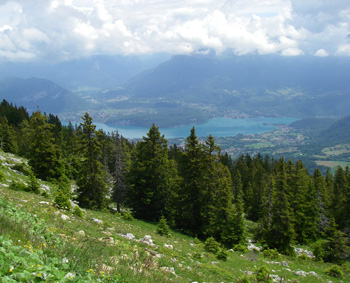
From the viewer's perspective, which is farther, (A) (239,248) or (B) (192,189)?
(B) (192,189)

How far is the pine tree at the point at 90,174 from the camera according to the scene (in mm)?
26219

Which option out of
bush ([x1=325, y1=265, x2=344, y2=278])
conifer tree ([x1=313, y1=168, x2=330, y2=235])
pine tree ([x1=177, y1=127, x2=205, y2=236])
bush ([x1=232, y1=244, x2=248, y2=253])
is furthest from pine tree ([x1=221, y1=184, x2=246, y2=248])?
conifer tree ([x1=313, y1=168, x2=330, y2=235])

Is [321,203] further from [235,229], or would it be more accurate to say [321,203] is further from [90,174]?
[90,174]

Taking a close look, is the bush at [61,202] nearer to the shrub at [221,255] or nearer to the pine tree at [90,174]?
the pine tree at [90,174]

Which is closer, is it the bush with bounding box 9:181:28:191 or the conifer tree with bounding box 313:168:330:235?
the bush with bounding box 9:181:28:191

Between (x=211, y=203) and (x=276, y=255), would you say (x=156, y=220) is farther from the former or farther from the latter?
(x=276, y=255)

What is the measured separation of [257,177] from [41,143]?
4325 cm

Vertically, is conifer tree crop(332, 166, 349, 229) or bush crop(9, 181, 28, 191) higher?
bush crop(9, 181, 28, 191)

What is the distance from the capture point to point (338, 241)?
23.9 meters

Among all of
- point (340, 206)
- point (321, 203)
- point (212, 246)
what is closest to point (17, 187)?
point (212, 246)

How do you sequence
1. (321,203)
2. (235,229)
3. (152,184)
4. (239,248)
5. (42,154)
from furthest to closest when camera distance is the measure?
(321,203)
(42,154)
(152,184)
(235,229)
(239,248)

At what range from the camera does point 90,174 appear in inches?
1035

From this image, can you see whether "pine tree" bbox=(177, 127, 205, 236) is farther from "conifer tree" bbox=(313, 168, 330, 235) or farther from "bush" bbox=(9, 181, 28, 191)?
"conifer tree" bbox=(313, 168, 330, 235)

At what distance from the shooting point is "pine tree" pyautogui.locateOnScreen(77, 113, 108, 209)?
26.2m
